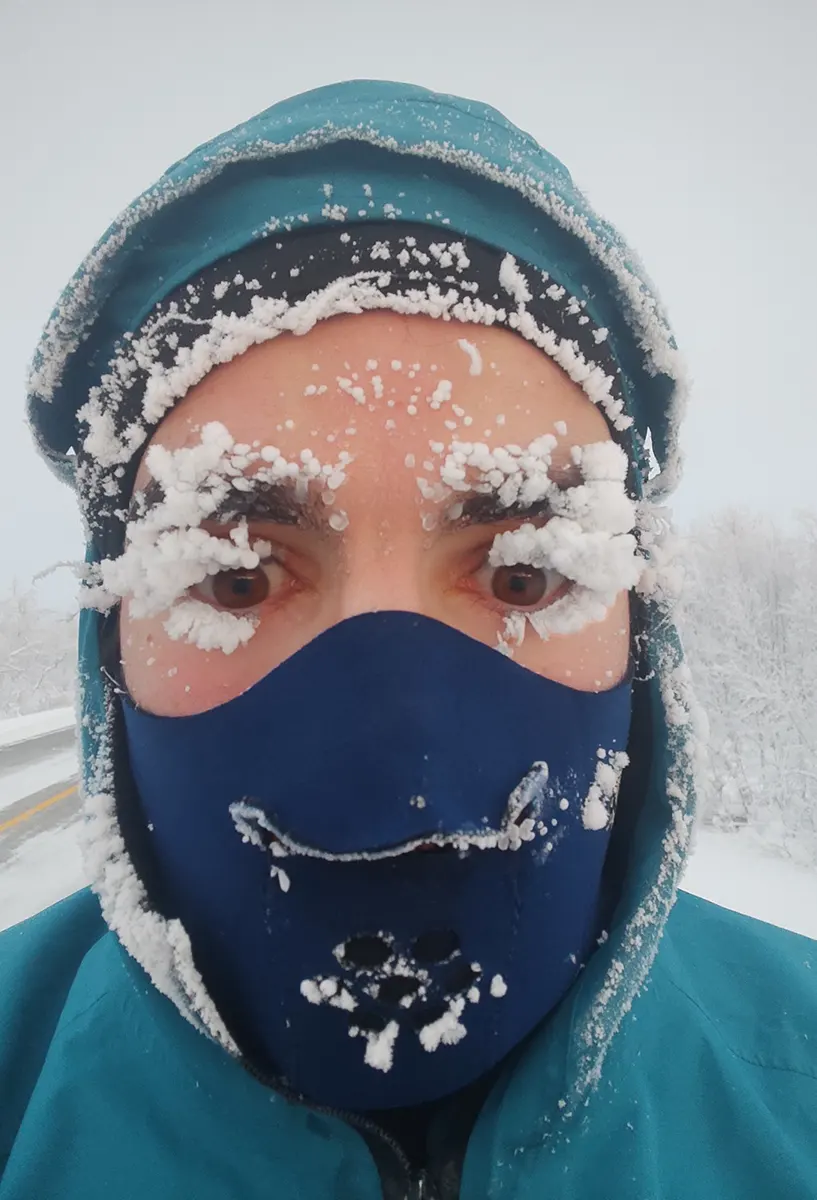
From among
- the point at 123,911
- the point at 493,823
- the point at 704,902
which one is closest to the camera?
the point at 493,823

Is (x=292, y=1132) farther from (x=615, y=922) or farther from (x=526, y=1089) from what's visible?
(x=615, y=922)

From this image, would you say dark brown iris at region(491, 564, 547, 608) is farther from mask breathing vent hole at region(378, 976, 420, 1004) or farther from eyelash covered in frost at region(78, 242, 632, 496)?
mask breathing vent hole at region(378, 976, 420, 1004)

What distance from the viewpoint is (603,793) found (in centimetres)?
96

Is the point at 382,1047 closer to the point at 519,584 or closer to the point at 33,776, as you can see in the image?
the point at 519,584

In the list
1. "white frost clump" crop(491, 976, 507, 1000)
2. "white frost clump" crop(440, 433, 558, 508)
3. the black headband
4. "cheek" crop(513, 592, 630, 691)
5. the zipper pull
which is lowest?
the zipper pull

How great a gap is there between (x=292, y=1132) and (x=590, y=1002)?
46 cm

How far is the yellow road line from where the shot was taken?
23.3 ft

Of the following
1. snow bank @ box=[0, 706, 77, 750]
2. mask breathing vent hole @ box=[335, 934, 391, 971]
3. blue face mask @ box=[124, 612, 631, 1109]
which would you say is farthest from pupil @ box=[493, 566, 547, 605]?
snow bank @ box=[0, 706, 77, 750]

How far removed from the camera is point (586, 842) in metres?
0.95

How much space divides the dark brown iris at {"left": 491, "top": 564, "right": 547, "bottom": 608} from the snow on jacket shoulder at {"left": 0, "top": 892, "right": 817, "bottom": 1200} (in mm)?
599

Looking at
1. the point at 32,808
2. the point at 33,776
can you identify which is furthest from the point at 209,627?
the point at 33,776

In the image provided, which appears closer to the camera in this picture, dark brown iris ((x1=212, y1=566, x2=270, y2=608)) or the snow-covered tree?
dark brown iris ((x1=212, y1=566, x2=270, y2=608))

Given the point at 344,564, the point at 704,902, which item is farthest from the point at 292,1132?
the point at 704,902

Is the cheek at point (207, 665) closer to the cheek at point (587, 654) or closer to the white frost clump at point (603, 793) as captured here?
the cheek at point (587, 654)
